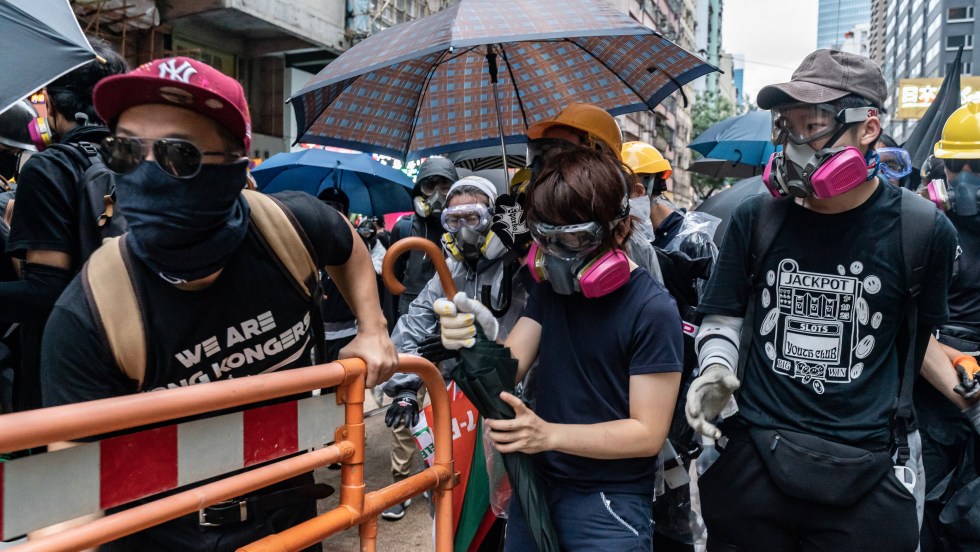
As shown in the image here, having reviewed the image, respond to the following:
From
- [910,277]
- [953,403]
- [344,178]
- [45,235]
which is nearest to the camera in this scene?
[910,277]

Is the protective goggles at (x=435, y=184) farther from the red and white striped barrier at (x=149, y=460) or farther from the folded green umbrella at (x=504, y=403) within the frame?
the red and white striped barrier at (x=149, y=460)

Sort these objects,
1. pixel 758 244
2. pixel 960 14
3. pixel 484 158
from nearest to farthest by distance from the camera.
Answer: pixel 758 244, pixel 484 158, pixel 960 14

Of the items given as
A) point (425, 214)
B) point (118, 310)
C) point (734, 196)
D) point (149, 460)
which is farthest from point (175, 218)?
point (734, 196)

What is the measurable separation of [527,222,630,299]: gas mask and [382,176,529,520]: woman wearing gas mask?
2.52 ft

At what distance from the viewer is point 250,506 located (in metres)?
1.87

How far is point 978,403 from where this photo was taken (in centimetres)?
281

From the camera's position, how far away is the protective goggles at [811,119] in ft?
7.41

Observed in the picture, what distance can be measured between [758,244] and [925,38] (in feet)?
315

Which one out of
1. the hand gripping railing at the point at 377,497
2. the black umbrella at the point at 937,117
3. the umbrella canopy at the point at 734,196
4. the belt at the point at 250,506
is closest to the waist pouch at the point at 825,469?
the hand gripping railing at the point at 377,497

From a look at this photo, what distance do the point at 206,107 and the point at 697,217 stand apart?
3.14 metres

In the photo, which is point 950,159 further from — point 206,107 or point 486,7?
point 206,107

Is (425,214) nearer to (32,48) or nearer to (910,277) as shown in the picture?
(32,48)

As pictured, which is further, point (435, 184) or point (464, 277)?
point (435, 184)

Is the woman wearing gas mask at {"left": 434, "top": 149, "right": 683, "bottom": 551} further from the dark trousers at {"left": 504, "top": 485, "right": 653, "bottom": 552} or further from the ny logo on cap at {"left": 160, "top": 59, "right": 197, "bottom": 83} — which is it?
the ny logo on cap at {"left": 160, "top": 59, "right": 197, "bottom": 83}
